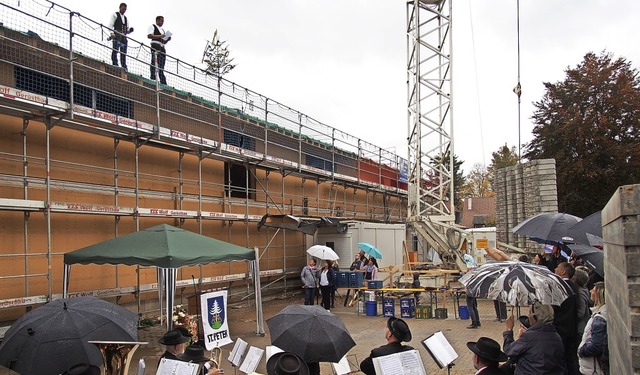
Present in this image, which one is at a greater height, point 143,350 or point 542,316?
point 542,316

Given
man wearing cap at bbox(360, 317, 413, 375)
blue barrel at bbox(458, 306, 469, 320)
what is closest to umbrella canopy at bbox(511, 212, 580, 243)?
blue barrel at bbox(458, 306, 469, 320)

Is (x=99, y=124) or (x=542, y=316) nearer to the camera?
(x=542, y=316)

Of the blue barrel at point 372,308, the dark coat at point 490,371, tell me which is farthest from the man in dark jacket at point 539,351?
the blue barrel at point 372,308

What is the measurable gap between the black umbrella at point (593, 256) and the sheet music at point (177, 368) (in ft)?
17.4

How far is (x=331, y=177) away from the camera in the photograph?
A: 80.9 feet

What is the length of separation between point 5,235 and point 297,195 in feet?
42.1

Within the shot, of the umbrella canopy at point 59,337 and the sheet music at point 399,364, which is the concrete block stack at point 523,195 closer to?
the sheet music at point 399,364

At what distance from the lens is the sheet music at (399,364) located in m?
5.33

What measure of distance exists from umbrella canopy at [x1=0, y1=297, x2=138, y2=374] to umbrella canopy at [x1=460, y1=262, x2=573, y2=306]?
4.01m

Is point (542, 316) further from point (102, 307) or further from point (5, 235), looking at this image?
point (5, 235)

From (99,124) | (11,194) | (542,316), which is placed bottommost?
(542,316)

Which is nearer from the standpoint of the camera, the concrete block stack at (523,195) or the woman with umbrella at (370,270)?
the woman with umbrella at (370,270)

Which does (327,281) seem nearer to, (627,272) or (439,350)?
(439,350)

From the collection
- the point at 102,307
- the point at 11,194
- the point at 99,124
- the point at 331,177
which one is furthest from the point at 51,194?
the point at 331,177
